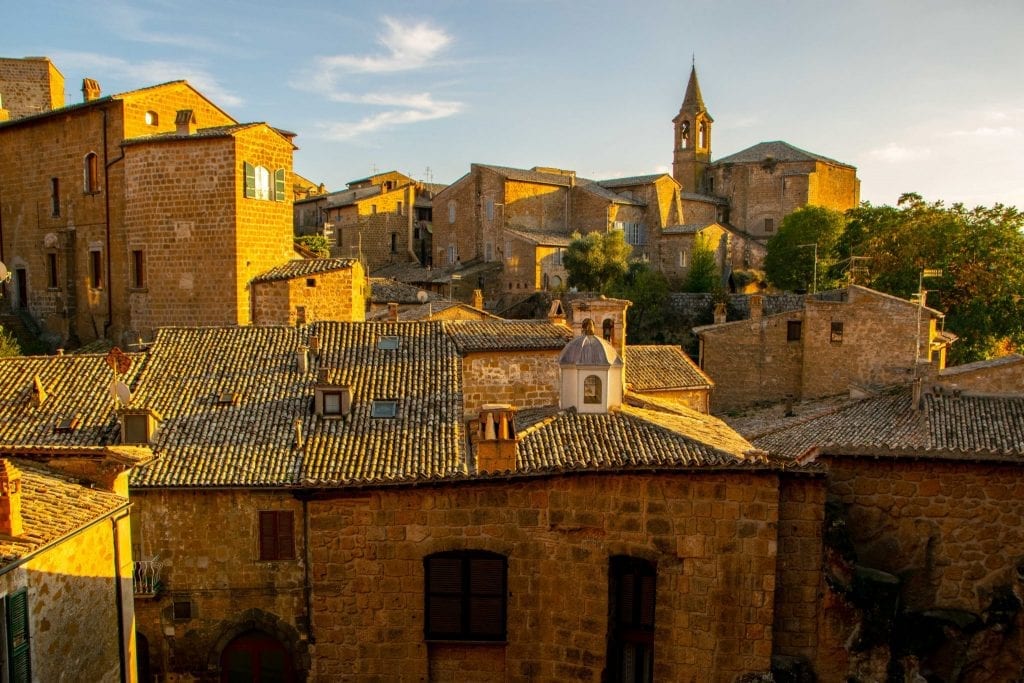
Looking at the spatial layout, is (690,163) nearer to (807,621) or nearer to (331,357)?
(331,357)

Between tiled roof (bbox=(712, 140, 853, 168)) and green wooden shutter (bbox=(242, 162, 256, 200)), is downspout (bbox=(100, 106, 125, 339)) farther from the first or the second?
tiled roof (bbox=(712, 140, 853, 168))

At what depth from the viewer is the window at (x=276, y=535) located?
1555 centimetres

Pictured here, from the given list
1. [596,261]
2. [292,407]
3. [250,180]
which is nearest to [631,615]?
[292,407]

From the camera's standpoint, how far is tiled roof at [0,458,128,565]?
9.20 metres

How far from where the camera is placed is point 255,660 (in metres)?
15.8

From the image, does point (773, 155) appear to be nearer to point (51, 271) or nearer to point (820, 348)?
point (820, 348)

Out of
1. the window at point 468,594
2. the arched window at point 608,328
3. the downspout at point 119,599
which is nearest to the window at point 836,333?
the arched window at point 608,328

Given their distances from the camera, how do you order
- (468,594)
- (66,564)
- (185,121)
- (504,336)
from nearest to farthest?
(66,564) < (468,594) < (504,336) < (185,121)

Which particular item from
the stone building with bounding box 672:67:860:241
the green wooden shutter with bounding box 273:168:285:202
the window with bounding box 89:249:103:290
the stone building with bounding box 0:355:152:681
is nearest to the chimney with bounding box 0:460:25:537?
the stone building with bounding box 0:355:152:681

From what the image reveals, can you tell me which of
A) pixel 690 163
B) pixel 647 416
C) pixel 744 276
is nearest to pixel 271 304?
Answer: pixel 647 416

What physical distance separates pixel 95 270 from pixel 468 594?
70.5ft

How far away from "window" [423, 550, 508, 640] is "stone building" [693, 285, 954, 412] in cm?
2240

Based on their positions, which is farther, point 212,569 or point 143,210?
point 143,210

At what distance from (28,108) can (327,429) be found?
34.2m
